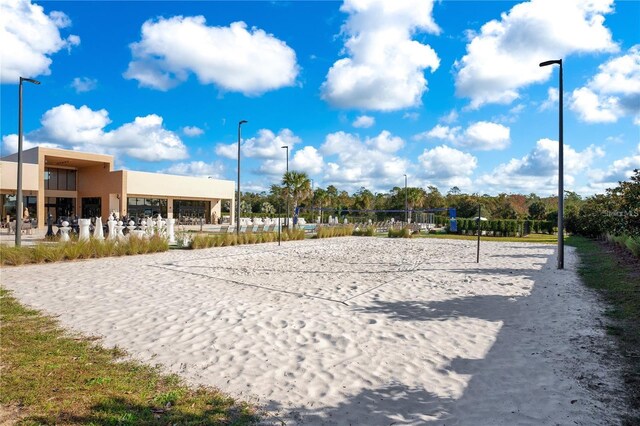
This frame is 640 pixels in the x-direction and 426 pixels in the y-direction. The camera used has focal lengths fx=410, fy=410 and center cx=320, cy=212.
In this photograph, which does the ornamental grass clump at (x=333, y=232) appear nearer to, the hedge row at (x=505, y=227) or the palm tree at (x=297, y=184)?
the hedge row at (x=505, y=227)

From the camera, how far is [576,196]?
73750mm

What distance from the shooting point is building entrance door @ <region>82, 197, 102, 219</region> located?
38094 millimetres

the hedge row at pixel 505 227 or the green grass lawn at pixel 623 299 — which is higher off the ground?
the hedge row at pixel 505 227

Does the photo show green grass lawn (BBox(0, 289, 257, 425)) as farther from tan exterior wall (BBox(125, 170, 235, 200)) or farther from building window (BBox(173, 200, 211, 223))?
building window (BBox(173, 200, 211, 223))

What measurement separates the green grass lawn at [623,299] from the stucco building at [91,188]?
109ft

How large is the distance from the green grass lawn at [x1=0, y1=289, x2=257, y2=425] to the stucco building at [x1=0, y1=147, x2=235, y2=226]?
3119cm

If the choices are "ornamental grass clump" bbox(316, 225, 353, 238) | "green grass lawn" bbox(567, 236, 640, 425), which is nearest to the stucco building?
"ornamental grass clump" bbox(316, 225, 353, 238)

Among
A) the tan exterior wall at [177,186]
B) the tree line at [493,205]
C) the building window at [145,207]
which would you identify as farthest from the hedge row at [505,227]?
the building window at [145,207]

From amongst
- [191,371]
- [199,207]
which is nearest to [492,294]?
[191,371]

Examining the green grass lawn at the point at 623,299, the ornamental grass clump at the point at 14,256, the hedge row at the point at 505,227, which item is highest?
the hedge row at the point at 505,227

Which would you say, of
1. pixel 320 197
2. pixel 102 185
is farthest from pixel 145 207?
pixel 320 197

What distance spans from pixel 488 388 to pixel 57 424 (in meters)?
3.83

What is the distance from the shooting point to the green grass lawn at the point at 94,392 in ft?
11.1

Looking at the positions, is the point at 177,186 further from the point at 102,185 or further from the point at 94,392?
the point at 94,392
